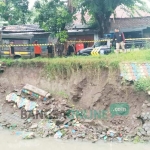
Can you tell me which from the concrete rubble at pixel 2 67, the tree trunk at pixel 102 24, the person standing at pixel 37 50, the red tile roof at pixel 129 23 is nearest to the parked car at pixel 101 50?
the tree trunk at pixel 102 24

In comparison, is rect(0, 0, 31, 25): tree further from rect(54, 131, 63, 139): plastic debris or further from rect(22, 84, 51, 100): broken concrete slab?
rect(54, 131, 63, 139): plastic debris

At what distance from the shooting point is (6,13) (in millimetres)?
18391

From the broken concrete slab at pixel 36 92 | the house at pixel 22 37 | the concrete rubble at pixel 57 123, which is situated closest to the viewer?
the concrete rubble at pixel 57 123

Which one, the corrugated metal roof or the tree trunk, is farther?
the tree trunk

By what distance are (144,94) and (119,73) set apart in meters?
1.41

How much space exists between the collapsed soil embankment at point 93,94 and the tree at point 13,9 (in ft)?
18.1

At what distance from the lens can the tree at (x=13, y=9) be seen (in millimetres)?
18141

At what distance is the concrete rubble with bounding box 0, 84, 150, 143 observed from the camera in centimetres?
1079

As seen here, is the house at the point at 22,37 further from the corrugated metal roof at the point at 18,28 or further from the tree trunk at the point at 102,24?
the tree trunk at the point at 102,24

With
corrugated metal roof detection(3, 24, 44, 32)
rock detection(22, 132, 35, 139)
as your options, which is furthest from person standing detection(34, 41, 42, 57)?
rock detection(22, 132, 35, 139)

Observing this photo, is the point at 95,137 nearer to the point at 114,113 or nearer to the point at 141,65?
the point at 114,113

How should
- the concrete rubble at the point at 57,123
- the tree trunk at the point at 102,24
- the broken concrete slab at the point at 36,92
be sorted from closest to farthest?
the concrete rubble at the point at 57,123 → the broken concrete slab at the point at 36,92 → the tree trunk at the point at 102,24

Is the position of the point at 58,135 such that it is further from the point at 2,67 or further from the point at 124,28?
the point at 124,28

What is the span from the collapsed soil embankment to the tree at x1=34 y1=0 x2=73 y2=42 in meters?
3.56
